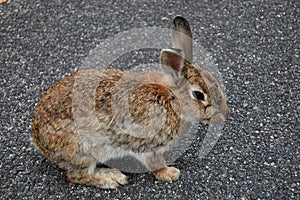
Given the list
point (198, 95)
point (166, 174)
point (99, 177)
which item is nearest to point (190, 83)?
point (198, 95)

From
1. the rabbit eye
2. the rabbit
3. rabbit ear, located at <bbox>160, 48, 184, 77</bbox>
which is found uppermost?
rabbit ear, located at <bbox>160, 48, 184, 77</bbox>

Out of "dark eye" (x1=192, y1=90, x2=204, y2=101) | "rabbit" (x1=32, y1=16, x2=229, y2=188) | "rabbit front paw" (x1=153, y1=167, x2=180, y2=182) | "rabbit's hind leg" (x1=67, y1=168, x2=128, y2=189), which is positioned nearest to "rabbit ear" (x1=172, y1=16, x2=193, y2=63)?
"rabbit" (x1=32, y1=16, x2=229, y2=188)

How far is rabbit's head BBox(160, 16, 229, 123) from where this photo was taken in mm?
2559

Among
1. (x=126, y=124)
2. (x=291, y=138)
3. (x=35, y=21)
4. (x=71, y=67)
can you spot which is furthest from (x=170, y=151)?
(x=35, y=21)

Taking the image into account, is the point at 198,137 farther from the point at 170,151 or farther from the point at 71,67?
the point at 71,67

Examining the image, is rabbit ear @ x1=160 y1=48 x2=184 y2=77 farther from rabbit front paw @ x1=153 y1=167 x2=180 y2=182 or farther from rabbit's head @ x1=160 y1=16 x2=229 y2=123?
rabbit front paw @ x1=153 y1=167 x2=180 y2=182

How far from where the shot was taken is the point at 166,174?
2828mm

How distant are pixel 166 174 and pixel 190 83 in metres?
0.57

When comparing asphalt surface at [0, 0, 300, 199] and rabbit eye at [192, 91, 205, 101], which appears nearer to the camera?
rabbit eye at [192, 91, 205, 101]

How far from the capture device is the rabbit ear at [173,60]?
8.11 ft

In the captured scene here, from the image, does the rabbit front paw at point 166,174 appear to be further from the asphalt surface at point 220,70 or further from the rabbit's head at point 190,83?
the rabbit's head at point 190,83

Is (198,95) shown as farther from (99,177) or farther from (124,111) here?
(99,177)

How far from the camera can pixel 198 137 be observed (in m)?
3.07

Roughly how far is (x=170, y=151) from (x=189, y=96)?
0.49m
